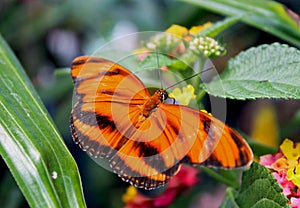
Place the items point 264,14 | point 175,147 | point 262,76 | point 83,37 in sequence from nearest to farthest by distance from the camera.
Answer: point 175,147, point 262,76, point 264,14, point 83,37

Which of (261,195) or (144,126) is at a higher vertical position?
(144,126)

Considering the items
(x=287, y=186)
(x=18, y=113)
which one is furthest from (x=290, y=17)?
(x=18, y=113)

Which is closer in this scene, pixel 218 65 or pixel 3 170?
pixel 3 170

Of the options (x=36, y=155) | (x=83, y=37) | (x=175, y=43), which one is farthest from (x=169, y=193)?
(x=83, y=37)

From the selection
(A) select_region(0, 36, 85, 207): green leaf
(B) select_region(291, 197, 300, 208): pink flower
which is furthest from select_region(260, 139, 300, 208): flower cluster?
(A) select_region(0, 36, 85, 207): green leaf

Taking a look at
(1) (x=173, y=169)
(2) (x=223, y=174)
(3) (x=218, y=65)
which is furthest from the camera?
(3) (x=218, y=65)

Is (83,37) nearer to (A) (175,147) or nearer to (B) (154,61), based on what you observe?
(B) (154,61)

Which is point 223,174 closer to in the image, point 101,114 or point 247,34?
point 101,114

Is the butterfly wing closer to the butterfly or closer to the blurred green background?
the butterfly
